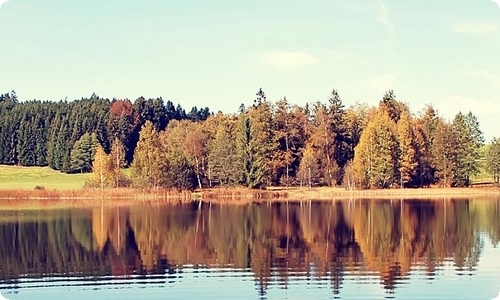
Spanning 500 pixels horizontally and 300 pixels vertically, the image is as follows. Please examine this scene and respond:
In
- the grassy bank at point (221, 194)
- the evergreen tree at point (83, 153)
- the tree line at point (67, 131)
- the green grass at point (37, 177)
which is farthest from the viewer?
the tree line at point (67, 131)

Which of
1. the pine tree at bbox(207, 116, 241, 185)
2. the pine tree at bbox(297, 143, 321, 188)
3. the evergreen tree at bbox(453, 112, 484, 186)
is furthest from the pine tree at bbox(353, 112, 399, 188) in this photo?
the pine tree at bbox(207, 116, 241, 185)

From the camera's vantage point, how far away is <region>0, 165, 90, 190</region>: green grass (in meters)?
106

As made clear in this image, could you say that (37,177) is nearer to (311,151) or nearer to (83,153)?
(83,153)

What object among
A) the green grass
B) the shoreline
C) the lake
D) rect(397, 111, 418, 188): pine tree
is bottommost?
the lake

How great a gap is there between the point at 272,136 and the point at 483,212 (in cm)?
4502

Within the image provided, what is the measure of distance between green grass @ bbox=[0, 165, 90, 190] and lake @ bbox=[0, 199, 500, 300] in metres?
50.9

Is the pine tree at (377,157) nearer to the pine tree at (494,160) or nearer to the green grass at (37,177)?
the pine tree at (494,160)

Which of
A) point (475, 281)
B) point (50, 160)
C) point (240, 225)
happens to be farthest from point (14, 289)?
point (50, 160)

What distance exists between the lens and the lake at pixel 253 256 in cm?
2358

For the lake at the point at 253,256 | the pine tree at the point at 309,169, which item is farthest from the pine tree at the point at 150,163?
the lake at the point at 253,256

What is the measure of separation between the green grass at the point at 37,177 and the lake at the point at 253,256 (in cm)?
5095

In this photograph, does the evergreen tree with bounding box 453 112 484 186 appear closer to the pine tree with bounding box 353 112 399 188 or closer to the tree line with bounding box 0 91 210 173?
the pine tree with bounding box 353 112 399 188

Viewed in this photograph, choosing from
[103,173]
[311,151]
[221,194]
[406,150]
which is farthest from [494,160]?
[103,173]

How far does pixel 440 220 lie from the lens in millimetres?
→ 48906
